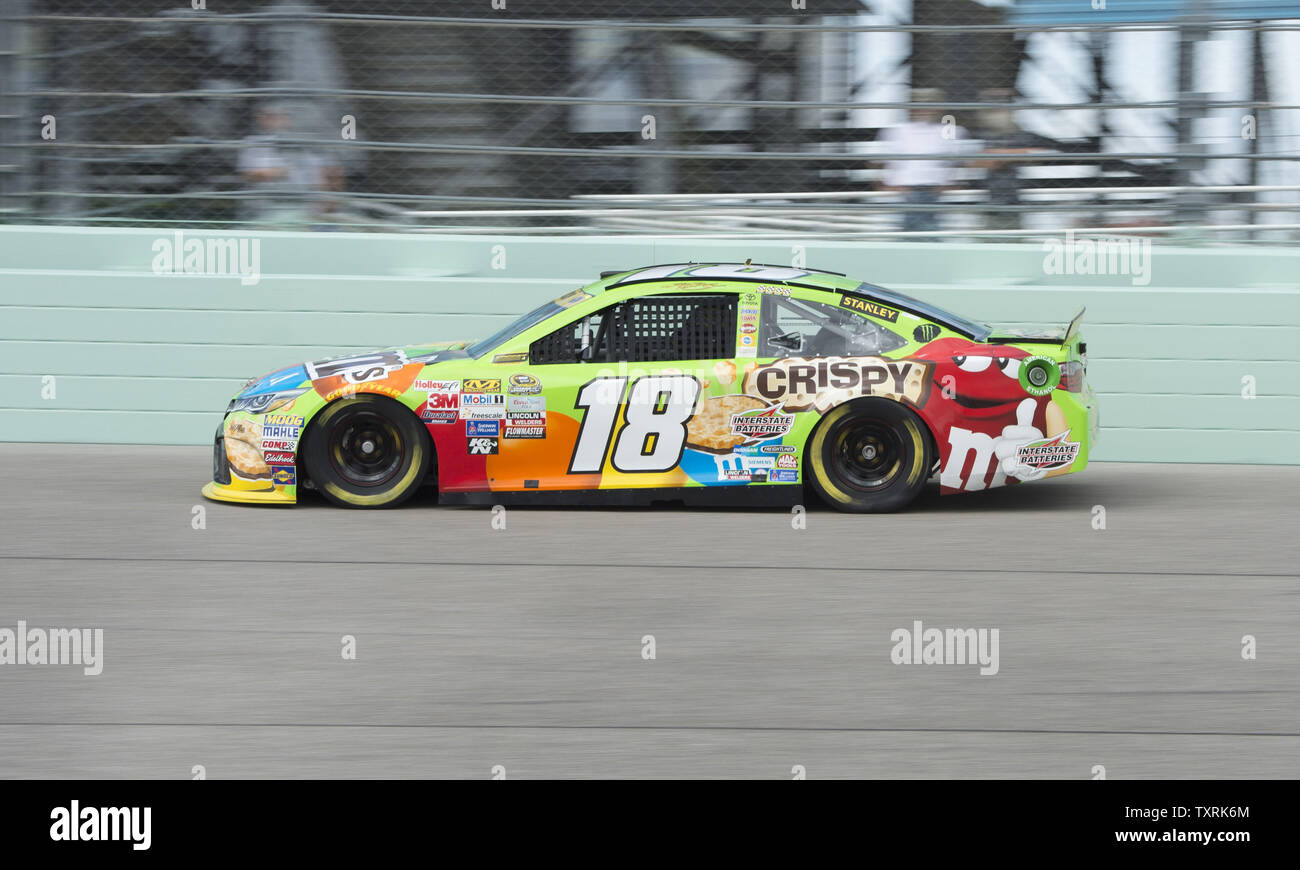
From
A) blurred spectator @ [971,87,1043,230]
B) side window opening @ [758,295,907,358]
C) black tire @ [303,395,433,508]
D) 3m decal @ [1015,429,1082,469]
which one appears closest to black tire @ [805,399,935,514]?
side window opening @ [758,295,907,358]

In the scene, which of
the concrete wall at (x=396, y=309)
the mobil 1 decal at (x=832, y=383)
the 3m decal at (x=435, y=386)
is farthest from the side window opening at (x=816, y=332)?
the concrete wall at (x=396, y=309)

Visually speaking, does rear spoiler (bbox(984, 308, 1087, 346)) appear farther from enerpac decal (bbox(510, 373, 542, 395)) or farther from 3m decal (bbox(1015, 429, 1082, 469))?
enerpac decal (bbox(510, 373, 542, 395))

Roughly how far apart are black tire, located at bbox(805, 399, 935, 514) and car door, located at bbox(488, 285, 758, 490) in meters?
0.58

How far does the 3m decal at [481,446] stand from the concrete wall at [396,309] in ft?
9.24

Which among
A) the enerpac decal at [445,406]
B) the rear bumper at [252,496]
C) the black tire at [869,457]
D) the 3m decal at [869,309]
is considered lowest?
the rear bumper at [252,496]

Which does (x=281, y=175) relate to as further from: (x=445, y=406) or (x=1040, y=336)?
(x=1040, y=336)

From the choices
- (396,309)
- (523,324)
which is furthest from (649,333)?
(396,309)

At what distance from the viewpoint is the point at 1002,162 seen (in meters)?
11.3

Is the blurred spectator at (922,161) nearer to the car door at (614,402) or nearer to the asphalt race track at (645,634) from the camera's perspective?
the asphalt race track at (645,634)

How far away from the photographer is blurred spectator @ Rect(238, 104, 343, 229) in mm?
11297

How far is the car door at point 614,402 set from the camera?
8.11 m

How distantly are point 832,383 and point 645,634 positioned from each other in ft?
8.79

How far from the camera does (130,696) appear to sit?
5.09 meters

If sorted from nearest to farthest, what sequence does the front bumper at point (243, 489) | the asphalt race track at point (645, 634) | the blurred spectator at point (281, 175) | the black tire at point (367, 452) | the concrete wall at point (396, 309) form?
the asphalt race track at point (645, 634) → the black tire at point (367, 452) → the front bumper at point (243, 489) → the concrete wall at point (396, 309) → the blurred spectator at point (281, 175)
